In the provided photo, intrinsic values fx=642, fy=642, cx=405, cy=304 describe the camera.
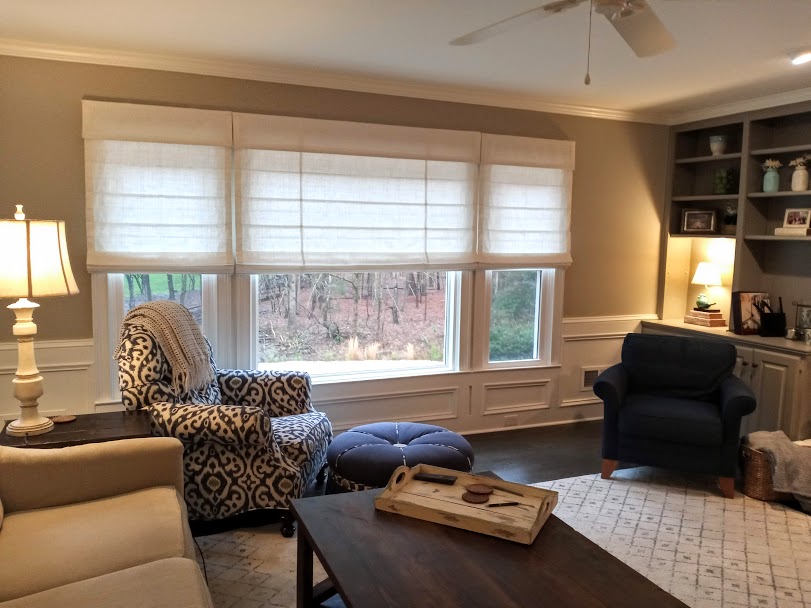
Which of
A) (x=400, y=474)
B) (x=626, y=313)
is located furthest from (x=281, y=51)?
(x=626, y=313)

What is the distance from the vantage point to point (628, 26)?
231cm

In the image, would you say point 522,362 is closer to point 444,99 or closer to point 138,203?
point 444,99

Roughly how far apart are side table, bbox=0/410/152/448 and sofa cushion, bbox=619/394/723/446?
8.74ft

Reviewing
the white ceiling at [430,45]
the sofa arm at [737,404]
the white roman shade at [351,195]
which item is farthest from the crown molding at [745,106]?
the sofa arm at [737,404]

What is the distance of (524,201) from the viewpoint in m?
4.75

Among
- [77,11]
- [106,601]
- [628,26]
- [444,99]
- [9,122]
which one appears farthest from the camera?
[444,99]

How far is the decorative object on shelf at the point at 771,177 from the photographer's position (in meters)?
4.61

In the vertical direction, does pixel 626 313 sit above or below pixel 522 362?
above

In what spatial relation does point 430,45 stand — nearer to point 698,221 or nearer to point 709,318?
point 698,221

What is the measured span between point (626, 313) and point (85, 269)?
160 inches

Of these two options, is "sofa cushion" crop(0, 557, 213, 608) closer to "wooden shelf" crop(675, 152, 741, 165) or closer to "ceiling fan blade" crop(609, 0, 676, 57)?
"ceiling fan blade" crop(609, 0, 676, 57)

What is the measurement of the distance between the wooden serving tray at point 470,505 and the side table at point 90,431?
1.14 m

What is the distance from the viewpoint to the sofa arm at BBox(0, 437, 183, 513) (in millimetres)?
A: 2279

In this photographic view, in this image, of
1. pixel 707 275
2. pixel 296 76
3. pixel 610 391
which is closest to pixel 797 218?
pixel 707 275
